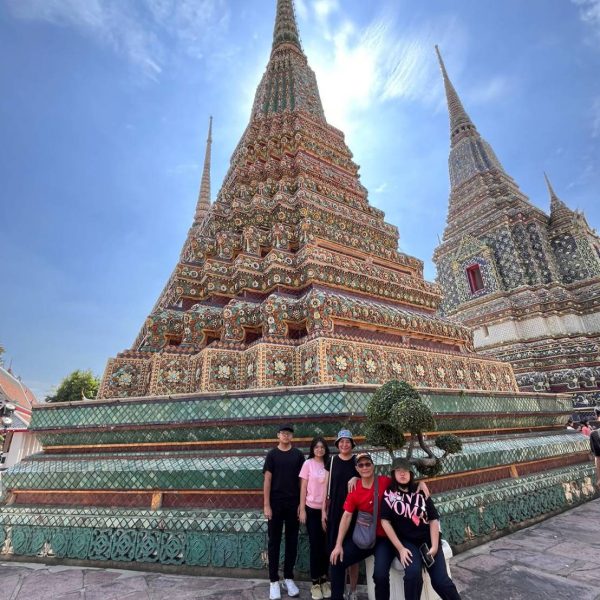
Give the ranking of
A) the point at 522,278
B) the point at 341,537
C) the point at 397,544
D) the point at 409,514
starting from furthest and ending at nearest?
the point at 522,278 < the point at 341,537 < the point at 409,514 < the point at 397,544

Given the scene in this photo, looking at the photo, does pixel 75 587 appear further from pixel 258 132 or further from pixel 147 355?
pixel 258 132

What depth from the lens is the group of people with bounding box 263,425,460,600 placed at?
106 inches

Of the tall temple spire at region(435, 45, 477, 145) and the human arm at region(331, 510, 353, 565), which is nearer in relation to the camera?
the human arm at region(331, 510, 353, 565)

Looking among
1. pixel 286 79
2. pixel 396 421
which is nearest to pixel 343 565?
pixel 396 421

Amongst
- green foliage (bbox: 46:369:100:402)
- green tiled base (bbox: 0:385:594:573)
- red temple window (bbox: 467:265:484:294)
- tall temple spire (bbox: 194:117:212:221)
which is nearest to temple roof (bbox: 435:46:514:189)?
red temple window (bbox: 467:265:484:294)

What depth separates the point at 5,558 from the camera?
13.0 feet

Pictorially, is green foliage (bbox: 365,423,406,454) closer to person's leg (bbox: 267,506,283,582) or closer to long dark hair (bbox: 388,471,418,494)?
long dark hair (bbox: 388,471,418,494)

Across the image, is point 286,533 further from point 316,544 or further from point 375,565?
point 375,565

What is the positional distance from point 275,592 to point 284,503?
653 mm

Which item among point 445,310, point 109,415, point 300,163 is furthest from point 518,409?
point 445,310

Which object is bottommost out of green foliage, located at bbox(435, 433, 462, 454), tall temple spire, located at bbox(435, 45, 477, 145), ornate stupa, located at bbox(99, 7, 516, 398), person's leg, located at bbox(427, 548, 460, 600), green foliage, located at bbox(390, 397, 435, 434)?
person's leg, located at bbox(427, 548, 460, 600)

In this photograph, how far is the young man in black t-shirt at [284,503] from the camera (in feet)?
10.2

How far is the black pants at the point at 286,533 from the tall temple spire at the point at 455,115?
108ft

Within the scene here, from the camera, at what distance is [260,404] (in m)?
4.16
